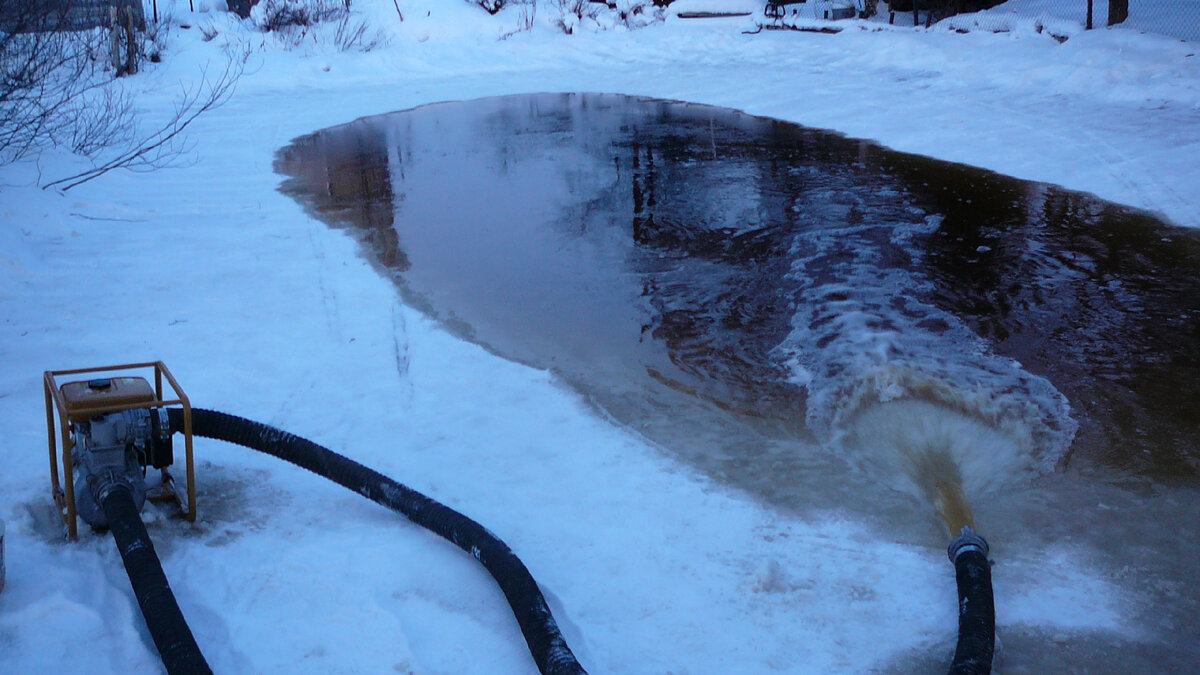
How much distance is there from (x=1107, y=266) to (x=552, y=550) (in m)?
5.98

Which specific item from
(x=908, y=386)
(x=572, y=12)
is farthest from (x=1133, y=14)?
(x=908, y=386)

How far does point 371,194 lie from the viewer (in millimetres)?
11406

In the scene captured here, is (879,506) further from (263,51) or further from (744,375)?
(263,51)

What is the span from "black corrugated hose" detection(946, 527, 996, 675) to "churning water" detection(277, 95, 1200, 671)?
22 centimetres

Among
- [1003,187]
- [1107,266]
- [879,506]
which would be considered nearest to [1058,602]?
[879,506]

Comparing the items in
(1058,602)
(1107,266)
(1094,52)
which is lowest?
(1058,602)

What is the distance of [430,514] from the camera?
4199mm

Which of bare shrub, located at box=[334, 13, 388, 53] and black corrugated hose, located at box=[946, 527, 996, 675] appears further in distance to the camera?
bare shrub, located at box=[334, 13, 388, 53]

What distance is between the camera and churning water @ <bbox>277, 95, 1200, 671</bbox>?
4.75 metres


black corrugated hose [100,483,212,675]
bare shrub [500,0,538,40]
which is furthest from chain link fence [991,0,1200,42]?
black corrugated hose [100,483,212,675]

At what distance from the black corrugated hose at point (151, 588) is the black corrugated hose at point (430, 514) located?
63 centimetres

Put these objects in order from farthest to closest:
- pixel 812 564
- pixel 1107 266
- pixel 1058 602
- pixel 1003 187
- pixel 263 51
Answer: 1. pixel 263 51
2. pixel 1003 187
3. pixel 1107 266
4. pixel 812 564
5. pixel 1058 602

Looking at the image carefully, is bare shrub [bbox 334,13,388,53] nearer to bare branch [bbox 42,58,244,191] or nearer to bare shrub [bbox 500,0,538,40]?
bare shrub [bbox 500,0,538,40]

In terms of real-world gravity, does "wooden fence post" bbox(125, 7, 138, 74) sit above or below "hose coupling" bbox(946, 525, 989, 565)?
above
